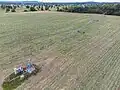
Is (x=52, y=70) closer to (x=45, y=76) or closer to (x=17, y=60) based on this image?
(x=45, y=76)

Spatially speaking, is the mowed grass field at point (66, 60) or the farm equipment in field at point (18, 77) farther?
the mowed grass field at point (66, 60)

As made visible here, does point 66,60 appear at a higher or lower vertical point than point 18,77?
lower

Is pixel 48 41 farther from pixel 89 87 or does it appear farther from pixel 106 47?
pixel 89 87

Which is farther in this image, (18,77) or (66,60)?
(66,60)

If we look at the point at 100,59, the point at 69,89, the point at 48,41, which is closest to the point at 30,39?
the point at 48,41

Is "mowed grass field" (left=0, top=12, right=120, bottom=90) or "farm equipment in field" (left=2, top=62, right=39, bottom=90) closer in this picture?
"farm equipment in field" (left=2, top=62, right=39, bottom=90)

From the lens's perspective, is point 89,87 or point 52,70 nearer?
point 89,87

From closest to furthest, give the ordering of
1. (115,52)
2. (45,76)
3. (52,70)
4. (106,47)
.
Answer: (45,76) < (52,70) < (115,52) < (106,47)

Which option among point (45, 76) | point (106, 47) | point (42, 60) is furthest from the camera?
point (106, 47)
